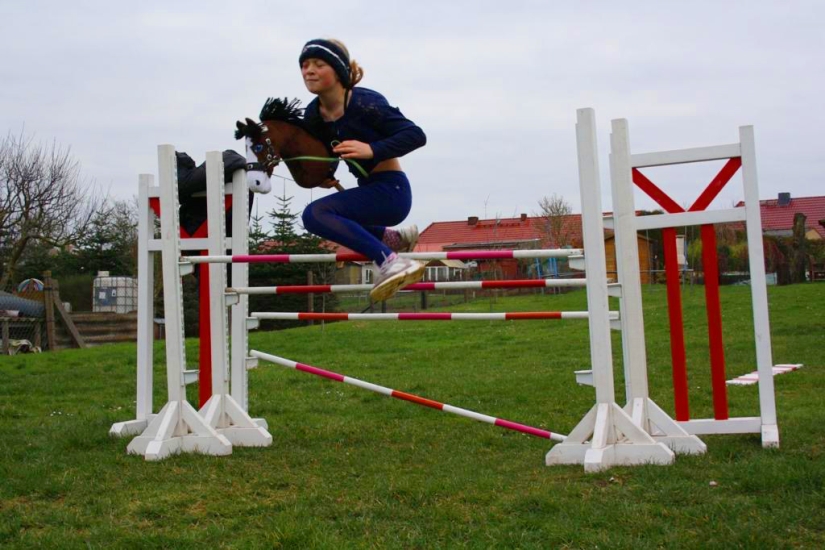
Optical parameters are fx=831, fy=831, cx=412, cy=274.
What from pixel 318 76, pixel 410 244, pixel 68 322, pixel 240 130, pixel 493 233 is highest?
pixel 493 233

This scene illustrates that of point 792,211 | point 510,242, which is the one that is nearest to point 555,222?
point 510,242

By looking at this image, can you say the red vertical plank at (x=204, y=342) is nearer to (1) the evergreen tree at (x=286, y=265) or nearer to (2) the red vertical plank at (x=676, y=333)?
(2) the red vertical plank at (x=676, y=333)

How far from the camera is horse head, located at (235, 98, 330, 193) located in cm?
462

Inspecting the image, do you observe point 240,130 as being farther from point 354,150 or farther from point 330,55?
point 354,150

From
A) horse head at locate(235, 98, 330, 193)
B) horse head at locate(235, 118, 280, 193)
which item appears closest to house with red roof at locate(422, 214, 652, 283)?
horse head at locate(235, 118, 280, 193)

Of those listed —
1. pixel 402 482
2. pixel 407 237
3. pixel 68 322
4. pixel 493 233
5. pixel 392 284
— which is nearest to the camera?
pixel 402 482

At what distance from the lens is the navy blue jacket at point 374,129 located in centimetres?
428

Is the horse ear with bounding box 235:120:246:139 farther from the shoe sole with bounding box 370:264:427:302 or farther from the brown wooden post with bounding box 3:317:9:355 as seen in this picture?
the brown wooden post with bounding box 3:317:9:355

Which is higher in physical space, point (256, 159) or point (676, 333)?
point (256, 159)

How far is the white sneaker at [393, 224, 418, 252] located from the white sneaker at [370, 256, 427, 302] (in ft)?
2.07

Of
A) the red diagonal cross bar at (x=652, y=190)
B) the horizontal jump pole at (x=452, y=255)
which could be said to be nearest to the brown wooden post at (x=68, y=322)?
the horizontal jump pole at (x=452, y=255)

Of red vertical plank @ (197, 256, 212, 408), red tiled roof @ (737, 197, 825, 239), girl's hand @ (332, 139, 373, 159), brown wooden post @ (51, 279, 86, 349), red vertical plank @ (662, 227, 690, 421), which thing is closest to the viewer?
girl's hand @ (332, 139, 373, 159)

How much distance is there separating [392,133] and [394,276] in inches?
32.7

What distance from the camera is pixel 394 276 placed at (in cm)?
401
